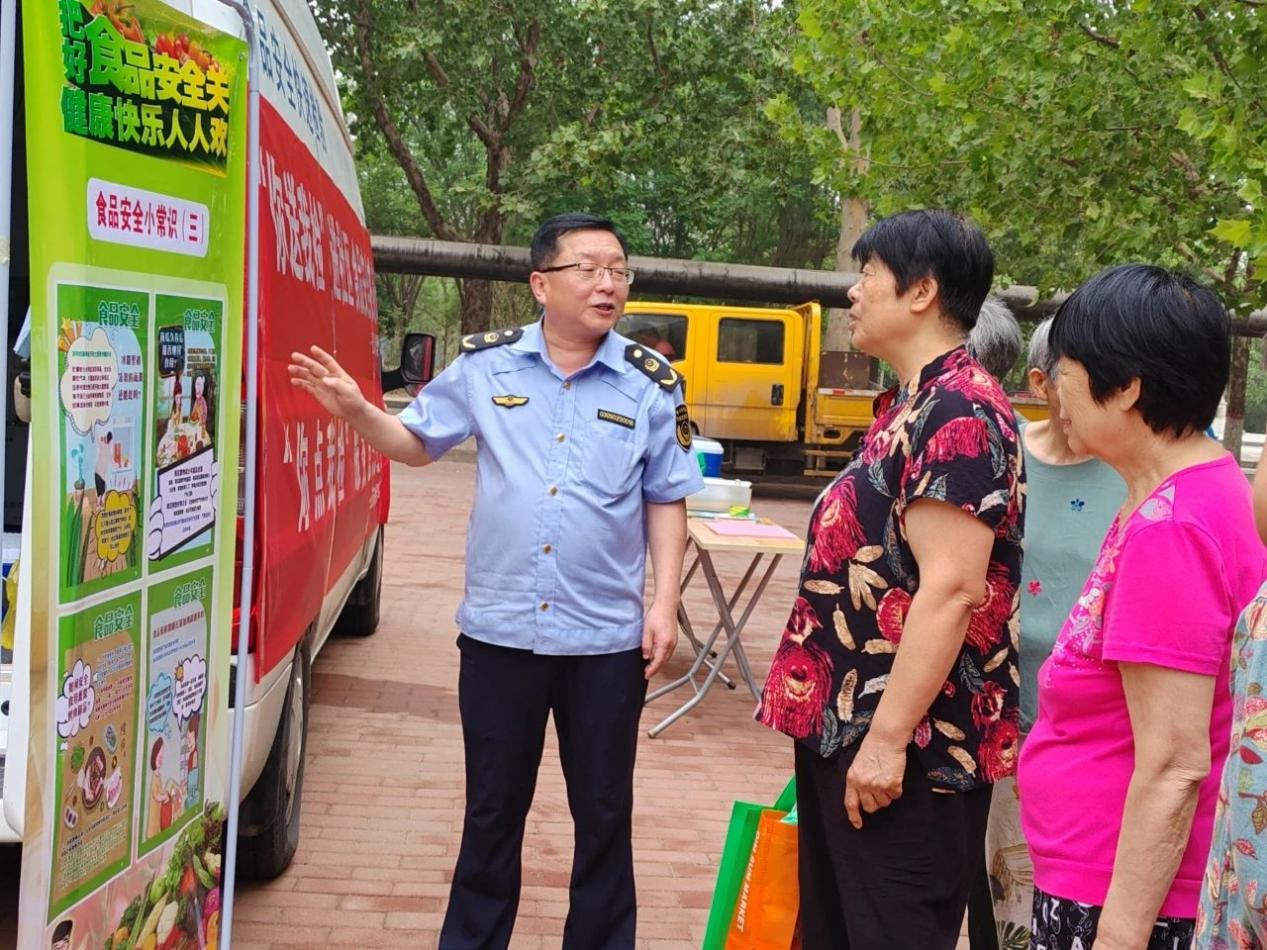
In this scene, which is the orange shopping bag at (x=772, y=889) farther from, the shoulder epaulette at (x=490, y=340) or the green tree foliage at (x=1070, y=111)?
the green tree foliage at (x=1070, y=111)

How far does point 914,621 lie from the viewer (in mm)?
2168

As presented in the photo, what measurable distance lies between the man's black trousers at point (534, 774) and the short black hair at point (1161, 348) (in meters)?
1.51

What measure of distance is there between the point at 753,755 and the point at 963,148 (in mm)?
6144

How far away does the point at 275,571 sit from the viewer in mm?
3018

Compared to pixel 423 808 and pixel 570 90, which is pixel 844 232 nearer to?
pixel 570 90

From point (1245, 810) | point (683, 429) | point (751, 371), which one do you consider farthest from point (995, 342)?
point (751, 371)

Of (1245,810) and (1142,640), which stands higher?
(1142,640)

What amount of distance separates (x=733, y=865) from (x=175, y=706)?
47.0 inches

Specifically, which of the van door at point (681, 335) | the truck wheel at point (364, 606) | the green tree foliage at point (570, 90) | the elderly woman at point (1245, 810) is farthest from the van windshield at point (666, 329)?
the elderly woman at point (1245, 810)

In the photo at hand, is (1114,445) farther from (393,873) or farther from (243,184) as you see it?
(393,873)

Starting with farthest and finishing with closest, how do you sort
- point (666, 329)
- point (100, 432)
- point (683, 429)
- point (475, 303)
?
1. point (475, 303)
2. point (666, 329)
3. point (683, 429)
4. point (100, 432)

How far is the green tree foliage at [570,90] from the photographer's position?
19359mm

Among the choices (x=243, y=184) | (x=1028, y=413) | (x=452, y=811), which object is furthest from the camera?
(x=1028, y=413)

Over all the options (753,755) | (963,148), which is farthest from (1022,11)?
(753,755)
